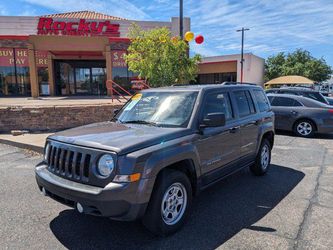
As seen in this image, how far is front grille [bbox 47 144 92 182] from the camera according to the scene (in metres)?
3.24

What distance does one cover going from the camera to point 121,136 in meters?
3.54

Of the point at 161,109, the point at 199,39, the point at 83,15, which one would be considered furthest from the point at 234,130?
the point at 83,15

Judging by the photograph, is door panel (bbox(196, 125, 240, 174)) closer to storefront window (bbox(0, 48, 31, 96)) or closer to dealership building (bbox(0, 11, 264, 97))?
dealership building (bbox(0, 11, 264, 97))

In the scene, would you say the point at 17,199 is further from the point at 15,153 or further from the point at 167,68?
the point at 167,68

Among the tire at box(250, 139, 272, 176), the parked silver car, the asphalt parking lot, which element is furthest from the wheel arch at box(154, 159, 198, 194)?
the parked silver car

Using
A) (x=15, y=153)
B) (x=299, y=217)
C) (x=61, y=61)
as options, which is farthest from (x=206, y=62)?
(x=299, y=217)

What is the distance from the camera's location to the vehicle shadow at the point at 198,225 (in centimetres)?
338

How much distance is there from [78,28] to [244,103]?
20.9m

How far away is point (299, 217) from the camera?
4047mm

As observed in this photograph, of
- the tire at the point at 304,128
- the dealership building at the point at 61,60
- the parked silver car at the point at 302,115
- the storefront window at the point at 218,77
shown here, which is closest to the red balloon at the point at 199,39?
the parked silver car at the point at 302,115

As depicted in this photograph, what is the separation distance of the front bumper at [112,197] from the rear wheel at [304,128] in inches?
357

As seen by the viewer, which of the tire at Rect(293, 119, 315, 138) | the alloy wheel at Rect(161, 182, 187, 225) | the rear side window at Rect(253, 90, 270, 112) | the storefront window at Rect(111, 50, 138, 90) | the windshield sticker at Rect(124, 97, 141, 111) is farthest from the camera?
the storefront window at Rect(111, 50, 138, 90)

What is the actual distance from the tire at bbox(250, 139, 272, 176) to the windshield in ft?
7.63

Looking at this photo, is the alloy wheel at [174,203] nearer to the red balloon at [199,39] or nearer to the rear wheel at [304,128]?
the rear wheel at [304,128]
